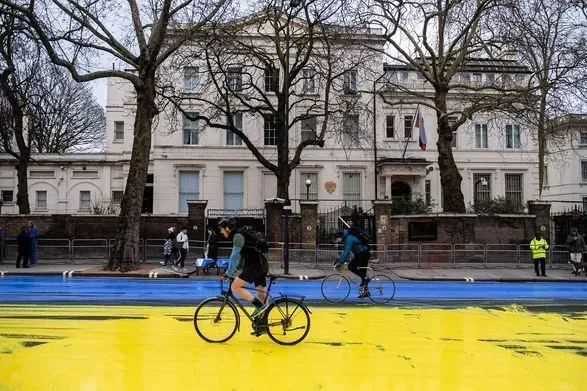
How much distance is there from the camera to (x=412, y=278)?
20781mm

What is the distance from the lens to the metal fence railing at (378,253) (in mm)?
25281

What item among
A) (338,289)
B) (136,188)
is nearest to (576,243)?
(338,289)

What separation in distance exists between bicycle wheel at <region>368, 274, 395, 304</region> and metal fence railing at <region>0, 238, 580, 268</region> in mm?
11214

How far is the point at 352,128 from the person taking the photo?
3722 cm

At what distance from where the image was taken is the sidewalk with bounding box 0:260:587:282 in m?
20.2

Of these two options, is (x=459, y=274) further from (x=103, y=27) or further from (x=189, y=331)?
(x=103, y=27)

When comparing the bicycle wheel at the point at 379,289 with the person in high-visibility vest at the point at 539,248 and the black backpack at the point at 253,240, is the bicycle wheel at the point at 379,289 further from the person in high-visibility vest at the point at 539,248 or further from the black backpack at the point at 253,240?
the person in high-visibility vest at the point at 539,248

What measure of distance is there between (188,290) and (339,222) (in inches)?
596

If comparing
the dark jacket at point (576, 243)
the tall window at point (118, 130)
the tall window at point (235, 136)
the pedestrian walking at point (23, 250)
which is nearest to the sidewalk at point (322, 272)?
the pedestrian walking at point (23, 250)

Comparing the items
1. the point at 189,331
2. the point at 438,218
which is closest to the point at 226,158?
the point at 438,218

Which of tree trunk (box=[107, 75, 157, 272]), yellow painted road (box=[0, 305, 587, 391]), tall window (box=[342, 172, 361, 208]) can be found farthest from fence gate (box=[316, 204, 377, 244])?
yellow painted road (box=[0, 305, 587, 391])

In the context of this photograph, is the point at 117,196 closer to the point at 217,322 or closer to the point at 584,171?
the point at 217,322

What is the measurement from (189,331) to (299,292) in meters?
6.88

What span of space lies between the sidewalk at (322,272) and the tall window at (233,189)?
1578 centimetres
